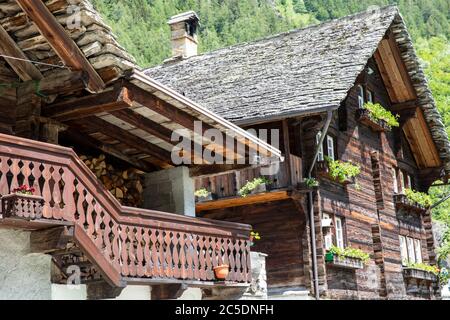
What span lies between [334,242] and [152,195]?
27.5ft

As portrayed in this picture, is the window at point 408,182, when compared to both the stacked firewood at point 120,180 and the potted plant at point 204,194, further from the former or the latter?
the stacked firewood at point 120,180

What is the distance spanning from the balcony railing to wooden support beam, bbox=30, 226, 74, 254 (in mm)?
10143

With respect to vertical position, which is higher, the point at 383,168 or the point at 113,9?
the point at 113,9

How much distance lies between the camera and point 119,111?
42.9ft

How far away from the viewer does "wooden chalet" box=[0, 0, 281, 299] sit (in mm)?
10688

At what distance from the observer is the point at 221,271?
547 inches

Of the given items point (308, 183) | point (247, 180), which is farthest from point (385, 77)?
point (247, 180)

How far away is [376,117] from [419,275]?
513 centimetres

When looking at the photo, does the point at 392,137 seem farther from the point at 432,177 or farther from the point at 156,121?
the point at 156,121

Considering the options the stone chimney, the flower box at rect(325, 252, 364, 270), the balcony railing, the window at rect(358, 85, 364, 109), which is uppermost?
the stone chimney

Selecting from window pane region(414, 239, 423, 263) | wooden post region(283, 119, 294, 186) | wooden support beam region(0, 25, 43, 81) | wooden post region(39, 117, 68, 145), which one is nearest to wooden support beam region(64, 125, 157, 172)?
wooden post region(39, 117, 68, 145)

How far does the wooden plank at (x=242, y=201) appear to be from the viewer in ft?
70.9

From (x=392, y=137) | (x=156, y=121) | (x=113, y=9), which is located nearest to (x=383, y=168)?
(x=392, y=137)

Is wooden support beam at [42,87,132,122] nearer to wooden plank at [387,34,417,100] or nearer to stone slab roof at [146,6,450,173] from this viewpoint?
stone slab roof at [146,6,450,173]
